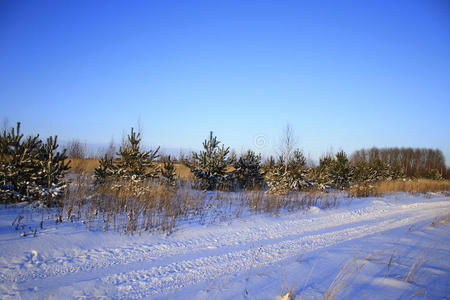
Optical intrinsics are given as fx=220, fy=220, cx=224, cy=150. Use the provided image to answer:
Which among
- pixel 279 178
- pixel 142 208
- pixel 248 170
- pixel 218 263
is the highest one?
pixel 248 170

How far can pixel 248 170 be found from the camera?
1511cm

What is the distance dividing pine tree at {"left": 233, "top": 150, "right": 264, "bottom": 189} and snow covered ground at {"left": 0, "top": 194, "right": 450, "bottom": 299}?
875 cm

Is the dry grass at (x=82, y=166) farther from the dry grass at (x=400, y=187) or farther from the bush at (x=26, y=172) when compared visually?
the dry grass at (x=400, y=187)

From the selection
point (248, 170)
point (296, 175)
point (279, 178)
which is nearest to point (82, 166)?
point (248, 170)

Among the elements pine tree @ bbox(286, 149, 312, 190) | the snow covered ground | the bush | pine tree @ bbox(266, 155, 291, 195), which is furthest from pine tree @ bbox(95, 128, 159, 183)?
pine tree @ bbox(286, 149, 312, 190)

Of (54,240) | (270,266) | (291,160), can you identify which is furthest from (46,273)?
(291,160)

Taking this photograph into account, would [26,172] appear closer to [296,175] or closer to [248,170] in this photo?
[248,170]

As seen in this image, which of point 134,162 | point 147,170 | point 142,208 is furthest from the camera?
point 147,170

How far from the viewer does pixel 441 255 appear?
4762 mm

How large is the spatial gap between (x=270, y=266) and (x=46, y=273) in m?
3.58

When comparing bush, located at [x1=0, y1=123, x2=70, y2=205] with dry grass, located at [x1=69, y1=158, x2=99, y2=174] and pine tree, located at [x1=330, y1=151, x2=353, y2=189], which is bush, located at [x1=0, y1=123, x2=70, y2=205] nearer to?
dry grass, located at [x1=69, y1=158, x2=99, y2=174]

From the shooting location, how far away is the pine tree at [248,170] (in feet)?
49.3

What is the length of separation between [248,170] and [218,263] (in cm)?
1131

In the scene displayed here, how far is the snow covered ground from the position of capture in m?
3.05
